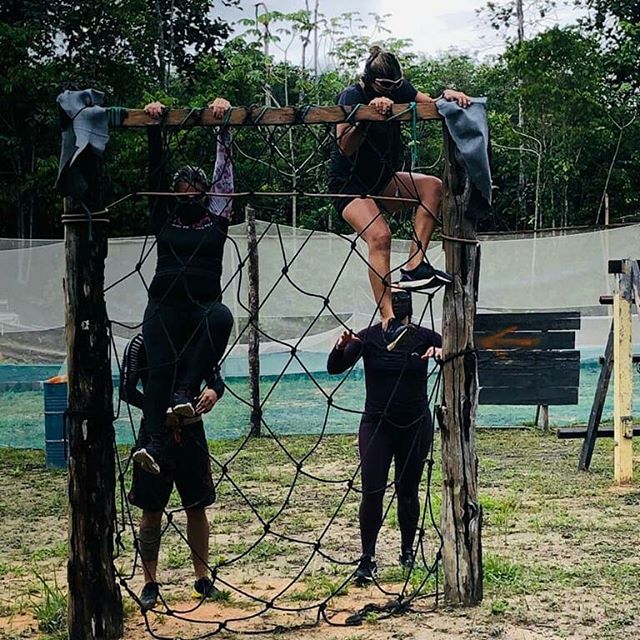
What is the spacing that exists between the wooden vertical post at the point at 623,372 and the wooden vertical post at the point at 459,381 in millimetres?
3058

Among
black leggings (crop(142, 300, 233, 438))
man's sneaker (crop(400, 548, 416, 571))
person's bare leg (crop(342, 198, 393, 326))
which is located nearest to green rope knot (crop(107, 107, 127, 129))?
black leggings (crop(142, 300, 233, 438))

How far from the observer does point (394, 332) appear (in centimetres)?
465

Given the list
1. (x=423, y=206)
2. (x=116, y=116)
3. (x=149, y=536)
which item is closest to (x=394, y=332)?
(x=423, y=206)

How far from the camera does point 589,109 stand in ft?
54.3

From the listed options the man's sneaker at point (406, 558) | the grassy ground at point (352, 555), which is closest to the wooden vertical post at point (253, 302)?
the grassy ground at point (352, 555)

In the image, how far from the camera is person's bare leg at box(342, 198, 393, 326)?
4.49m

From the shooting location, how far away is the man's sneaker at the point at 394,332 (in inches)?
177

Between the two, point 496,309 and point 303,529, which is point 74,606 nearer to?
point 303,529

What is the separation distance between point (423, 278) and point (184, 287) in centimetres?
97

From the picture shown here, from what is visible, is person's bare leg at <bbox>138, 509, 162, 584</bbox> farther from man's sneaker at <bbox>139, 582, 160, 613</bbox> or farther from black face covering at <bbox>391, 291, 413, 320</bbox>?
black face covering at <bbox>391, 291, 413, 320</bbox>

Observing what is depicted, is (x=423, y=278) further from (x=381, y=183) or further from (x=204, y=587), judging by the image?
(x=204, y=587)

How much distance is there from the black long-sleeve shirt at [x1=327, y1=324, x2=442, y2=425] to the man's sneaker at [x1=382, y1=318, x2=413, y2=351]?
7 centimetres

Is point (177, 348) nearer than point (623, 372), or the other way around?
point (177, 348)

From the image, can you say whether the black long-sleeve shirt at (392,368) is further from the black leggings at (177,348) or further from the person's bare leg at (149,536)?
the person's bare leg at (149,536)
